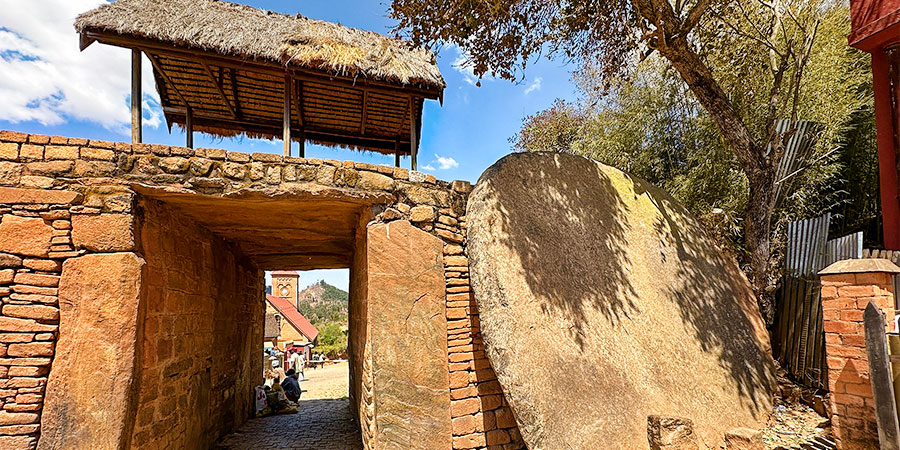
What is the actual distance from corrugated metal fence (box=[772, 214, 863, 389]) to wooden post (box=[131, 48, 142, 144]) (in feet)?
22.3

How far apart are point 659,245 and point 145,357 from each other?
483 cm

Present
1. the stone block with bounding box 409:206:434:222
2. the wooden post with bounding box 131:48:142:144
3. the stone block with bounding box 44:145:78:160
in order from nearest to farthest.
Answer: the stone block with bounding box 44:145:78:160 → the stone block with bounding box 409:206:434:222 → the wooden post with bounding box 131:48:142:144

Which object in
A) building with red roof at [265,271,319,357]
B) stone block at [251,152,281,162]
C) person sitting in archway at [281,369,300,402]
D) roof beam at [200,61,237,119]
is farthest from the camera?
building with red roof at [265,271,319,357]

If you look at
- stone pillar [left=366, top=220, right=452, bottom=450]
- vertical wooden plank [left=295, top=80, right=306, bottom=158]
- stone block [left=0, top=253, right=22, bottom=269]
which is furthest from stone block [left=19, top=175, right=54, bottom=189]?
vertical wooden plank [left=295, top=80, right=306, bottom=158]

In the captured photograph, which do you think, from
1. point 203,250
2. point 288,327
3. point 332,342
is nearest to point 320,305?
point 332,342

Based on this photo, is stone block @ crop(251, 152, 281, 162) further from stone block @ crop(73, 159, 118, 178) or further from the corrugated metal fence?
the corrugated metal fence

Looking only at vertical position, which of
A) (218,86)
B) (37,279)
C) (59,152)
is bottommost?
(37,279)

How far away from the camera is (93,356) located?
113 inches

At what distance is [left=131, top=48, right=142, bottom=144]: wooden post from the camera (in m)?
4.01

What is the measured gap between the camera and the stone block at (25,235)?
2.80 m

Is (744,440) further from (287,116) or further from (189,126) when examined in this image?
(189,126)

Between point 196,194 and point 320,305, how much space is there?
38.6 m

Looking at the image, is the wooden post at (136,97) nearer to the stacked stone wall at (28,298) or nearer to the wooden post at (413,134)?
the stacked stone wall at (28,298)

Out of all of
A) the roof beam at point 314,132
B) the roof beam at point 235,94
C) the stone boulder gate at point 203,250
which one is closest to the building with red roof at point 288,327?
the roof beam at point 314,132
